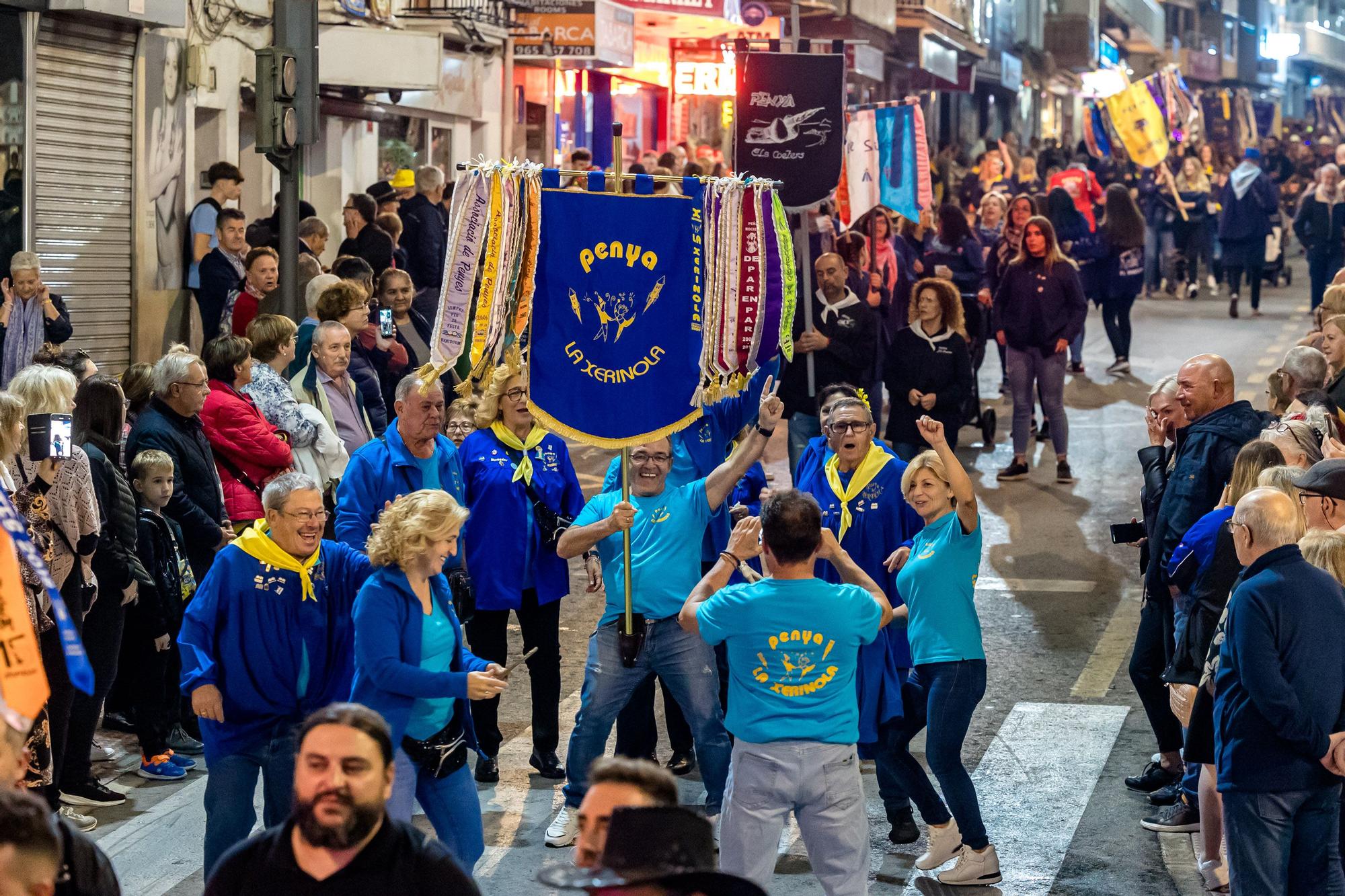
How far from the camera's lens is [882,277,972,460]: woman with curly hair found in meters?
12.7

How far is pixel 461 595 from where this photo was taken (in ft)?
25.6

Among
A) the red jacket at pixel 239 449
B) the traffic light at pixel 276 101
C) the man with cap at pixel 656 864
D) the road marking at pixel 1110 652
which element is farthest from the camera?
the traffic light at pixel 276 101

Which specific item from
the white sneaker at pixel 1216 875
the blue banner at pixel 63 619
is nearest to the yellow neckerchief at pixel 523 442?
the white sneaker at pixel 1216 875

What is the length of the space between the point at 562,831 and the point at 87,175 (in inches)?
385

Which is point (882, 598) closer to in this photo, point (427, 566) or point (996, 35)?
point (427, 566)


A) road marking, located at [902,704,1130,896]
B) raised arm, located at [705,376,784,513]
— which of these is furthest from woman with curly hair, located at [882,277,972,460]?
raised arm, located at [705,376,784,513]

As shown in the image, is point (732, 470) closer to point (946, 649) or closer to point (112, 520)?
point (946, 649)

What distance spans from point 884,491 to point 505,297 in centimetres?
188

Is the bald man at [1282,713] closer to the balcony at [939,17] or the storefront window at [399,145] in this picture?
the storefront window at [399,145]

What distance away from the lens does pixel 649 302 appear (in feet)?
26.3

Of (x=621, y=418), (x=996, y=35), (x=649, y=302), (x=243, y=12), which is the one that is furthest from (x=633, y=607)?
(x=996, y=35)

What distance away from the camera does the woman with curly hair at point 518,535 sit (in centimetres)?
842

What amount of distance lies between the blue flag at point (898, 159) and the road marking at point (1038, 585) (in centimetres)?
618

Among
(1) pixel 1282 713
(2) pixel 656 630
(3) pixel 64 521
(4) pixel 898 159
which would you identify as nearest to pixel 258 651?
(3) pixel 64 521
